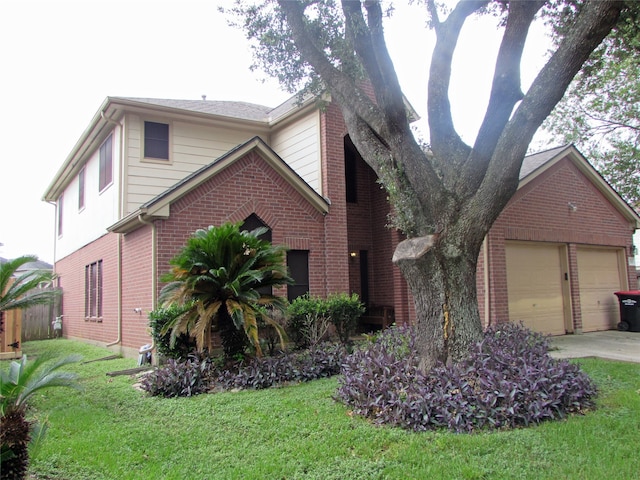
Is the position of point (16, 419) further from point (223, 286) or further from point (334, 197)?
point (334, 197)

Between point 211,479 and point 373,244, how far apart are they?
1092 cm

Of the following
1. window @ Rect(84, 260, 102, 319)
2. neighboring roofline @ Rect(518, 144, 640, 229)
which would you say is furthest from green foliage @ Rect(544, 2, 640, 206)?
window @ Rect(84, 260, 102, 319)

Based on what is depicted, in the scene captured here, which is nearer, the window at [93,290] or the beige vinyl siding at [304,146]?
the beige vinyl siding at [304,146]

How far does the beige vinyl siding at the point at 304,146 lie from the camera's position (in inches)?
512

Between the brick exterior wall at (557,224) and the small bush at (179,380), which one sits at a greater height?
the brick exterior wall at (557,224)

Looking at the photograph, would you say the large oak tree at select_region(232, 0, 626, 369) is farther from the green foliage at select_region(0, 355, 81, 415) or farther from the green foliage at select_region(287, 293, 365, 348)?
the green foliage at select_region(0, 355, 81, 415)

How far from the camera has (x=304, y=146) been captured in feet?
44.4

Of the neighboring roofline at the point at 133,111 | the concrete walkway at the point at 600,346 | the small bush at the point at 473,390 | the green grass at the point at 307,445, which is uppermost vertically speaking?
the neighboring roofline at the point at 133,111

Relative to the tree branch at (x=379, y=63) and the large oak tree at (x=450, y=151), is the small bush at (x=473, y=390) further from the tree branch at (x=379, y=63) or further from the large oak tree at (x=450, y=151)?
the tree branch at (x=379, y=63)

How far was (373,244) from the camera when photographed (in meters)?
14.6

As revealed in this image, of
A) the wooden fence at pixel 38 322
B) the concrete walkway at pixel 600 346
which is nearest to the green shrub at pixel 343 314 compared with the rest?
the concrete walkway at pixel 600 346

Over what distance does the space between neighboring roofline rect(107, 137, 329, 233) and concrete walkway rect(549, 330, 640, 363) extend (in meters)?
6.25

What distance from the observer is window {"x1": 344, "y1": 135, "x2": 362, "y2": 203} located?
48.0 feet

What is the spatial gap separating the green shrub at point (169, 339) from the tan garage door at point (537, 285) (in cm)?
783
